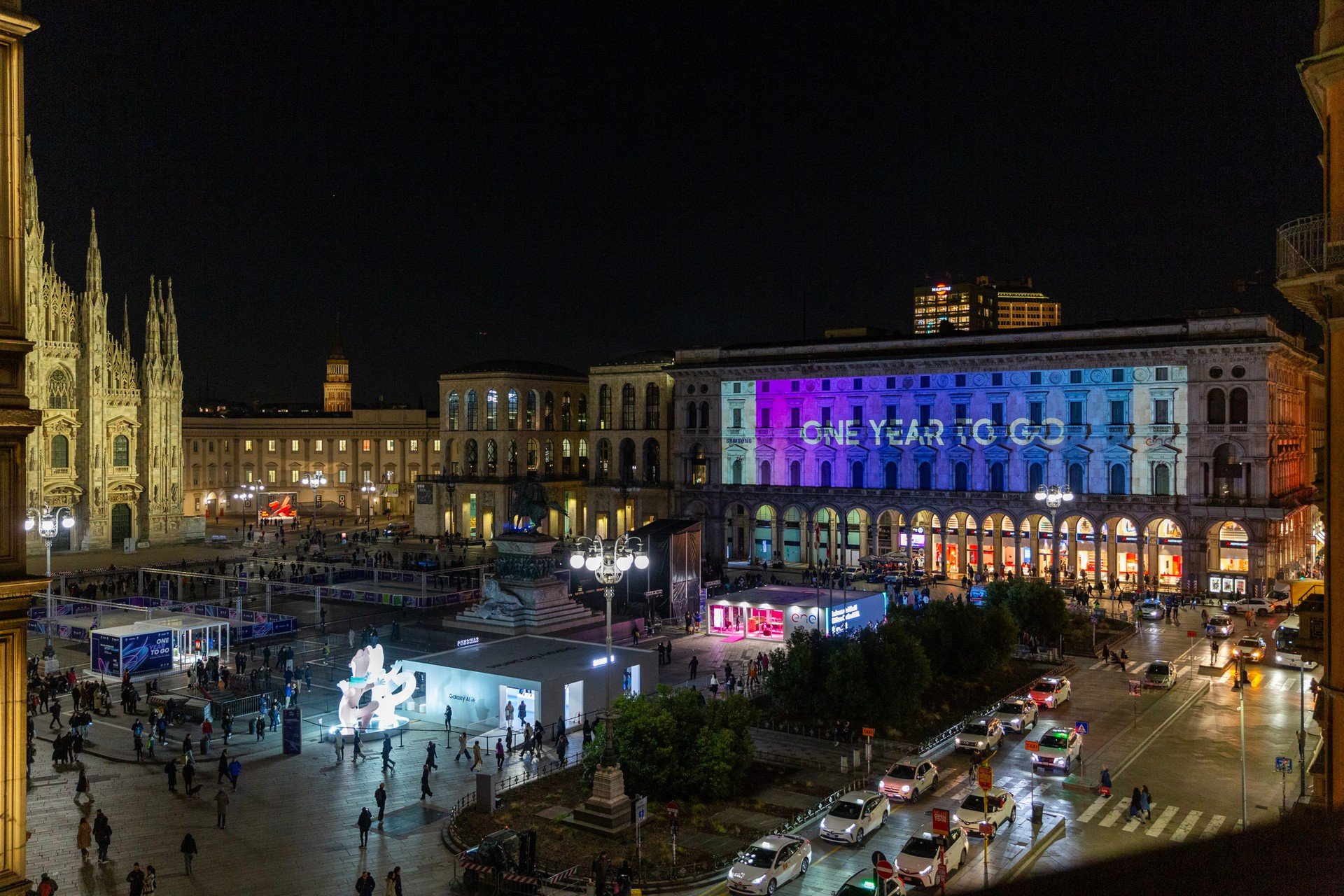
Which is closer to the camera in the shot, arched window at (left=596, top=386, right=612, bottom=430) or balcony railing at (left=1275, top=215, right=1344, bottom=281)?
balcony railing at (left=1275, top=215, right=1344, bottom=281)

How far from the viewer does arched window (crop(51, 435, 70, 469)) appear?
259ft

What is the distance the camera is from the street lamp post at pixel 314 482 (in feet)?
328

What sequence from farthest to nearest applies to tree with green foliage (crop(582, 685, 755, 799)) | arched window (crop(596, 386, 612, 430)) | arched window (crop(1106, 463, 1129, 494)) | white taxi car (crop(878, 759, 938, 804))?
arched window (crop(596, 386, 612, 430)) → arched window (crop(1106, 463, 1129, 494)) → white taxi car (crop(878, 759, 938, 804)) → tree with green foliage (crop(582, 685, 755, 799))

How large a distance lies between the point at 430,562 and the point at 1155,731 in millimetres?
53030

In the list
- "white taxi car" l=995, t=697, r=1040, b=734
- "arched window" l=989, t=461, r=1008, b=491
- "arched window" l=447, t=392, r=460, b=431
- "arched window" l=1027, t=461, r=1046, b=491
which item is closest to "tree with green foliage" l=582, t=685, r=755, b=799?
"white taxi car" l=995, t=697, r=1040, b=734

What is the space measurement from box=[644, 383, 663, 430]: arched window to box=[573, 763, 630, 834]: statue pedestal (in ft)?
221

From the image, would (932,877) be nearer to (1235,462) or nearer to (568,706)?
(568,706)

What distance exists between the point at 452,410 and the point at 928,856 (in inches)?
3329

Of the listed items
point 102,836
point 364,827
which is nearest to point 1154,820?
point 364,827

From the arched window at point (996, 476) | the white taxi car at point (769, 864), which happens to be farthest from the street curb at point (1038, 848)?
the arched window at point (996, 476)

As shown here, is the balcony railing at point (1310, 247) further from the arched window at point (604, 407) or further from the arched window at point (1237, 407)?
the arched window at point (604, 407)

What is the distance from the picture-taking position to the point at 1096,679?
41781 millimetres

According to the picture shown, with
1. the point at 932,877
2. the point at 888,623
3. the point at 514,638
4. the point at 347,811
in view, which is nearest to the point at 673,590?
the point at 514,638

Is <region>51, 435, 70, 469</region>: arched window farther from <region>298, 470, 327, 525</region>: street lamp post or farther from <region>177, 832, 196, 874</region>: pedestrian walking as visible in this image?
<region>177, 832, 196, 874</region>: pedestrian walking
